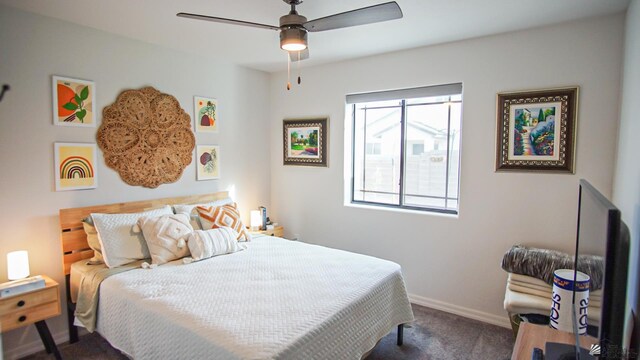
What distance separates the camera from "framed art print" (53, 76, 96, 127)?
269 centimetres

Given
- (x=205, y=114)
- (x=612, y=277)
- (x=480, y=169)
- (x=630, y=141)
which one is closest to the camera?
(x=612, y=277)

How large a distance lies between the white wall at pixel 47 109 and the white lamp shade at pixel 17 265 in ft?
0.63

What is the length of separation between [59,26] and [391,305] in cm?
327

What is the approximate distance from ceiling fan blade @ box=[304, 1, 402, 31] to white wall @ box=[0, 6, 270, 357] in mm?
1907

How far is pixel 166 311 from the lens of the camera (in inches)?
76.4

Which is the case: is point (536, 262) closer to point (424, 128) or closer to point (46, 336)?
A: point (424, 128)

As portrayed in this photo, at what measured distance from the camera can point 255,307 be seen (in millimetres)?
1978

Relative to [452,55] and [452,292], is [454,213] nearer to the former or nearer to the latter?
[452,292]

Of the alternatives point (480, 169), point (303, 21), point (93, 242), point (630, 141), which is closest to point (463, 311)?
point (480, 169)

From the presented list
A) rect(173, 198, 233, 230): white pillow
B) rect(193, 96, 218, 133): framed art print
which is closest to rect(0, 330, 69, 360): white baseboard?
rect(173, 198, 233, 230): white pillow

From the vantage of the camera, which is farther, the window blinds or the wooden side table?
the window blinds

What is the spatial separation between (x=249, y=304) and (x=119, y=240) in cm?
132

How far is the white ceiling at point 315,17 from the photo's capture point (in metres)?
2.33

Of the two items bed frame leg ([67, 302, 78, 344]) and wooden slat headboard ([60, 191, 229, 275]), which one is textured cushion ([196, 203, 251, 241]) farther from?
bed frame leg ([67, 302, 78, 344])
